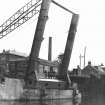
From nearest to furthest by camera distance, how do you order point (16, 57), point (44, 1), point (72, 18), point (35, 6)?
point (44, 1) < point (35, 6) < point (72, 18) < point (16, 57)

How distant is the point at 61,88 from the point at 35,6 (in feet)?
26.6

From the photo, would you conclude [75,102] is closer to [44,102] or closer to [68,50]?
[68,50]

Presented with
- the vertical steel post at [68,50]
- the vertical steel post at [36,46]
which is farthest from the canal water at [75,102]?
the vertical steel post at [68,50]

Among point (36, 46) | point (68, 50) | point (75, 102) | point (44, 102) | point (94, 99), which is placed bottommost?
point (94, 99)

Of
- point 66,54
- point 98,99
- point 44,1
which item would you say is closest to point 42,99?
point 66,54

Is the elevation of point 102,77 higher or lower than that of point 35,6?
lower

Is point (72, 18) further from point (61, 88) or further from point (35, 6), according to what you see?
point (61, 88)

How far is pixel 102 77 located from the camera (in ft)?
134

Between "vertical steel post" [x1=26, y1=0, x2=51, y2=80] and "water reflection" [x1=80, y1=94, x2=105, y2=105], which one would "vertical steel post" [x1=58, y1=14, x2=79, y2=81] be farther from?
"water reflection" [x1=80, y1=94, x2=105, y2=105]

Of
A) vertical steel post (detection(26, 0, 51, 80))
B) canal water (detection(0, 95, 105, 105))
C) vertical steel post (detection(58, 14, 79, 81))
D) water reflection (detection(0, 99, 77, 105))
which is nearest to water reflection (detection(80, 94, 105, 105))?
canal water (detection(0, 95, 105, 105))

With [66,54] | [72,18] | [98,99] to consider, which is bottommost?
[98,99]

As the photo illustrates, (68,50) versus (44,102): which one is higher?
(68,50)

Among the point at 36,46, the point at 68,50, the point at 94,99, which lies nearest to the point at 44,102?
the point at 36,46

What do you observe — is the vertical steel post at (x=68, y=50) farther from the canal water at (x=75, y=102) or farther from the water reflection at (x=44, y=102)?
the canal water at (x=75, y=102)
